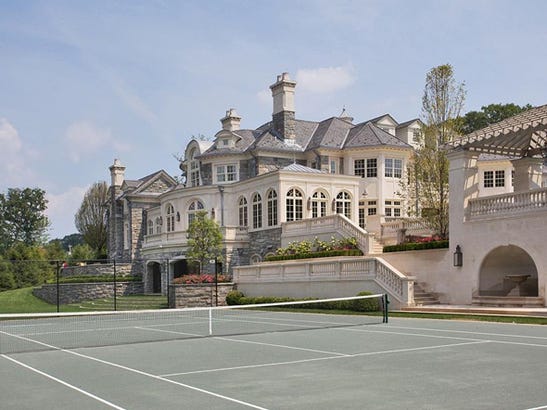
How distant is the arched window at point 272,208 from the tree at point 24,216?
249 feet

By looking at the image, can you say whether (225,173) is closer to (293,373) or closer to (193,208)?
(193,208)

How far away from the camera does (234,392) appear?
10.4m

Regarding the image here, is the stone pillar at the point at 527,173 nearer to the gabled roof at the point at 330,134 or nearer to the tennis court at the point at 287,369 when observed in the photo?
the tennis court at the point at 287,369

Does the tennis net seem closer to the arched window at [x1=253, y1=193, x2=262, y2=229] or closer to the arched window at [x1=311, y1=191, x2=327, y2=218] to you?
the arched window at [x1=311, y1=191, x2=327, y2=218]

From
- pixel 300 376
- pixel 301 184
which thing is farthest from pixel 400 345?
pixel 301 184

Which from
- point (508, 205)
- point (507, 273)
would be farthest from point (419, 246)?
point (508, 205)

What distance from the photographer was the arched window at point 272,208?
50.5 m

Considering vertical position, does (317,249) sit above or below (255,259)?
above

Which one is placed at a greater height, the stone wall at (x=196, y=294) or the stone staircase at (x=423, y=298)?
the stone staircase at (x=423, y=298)

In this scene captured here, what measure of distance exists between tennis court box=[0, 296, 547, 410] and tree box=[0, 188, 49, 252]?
333 feet

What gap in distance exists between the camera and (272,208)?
5100cm

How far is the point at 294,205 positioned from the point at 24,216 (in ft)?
268

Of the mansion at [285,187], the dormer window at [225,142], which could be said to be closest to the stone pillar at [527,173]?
the mansion at [285,187]

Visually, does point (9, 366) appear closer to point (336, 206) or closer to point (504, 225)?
point (504, 225)
